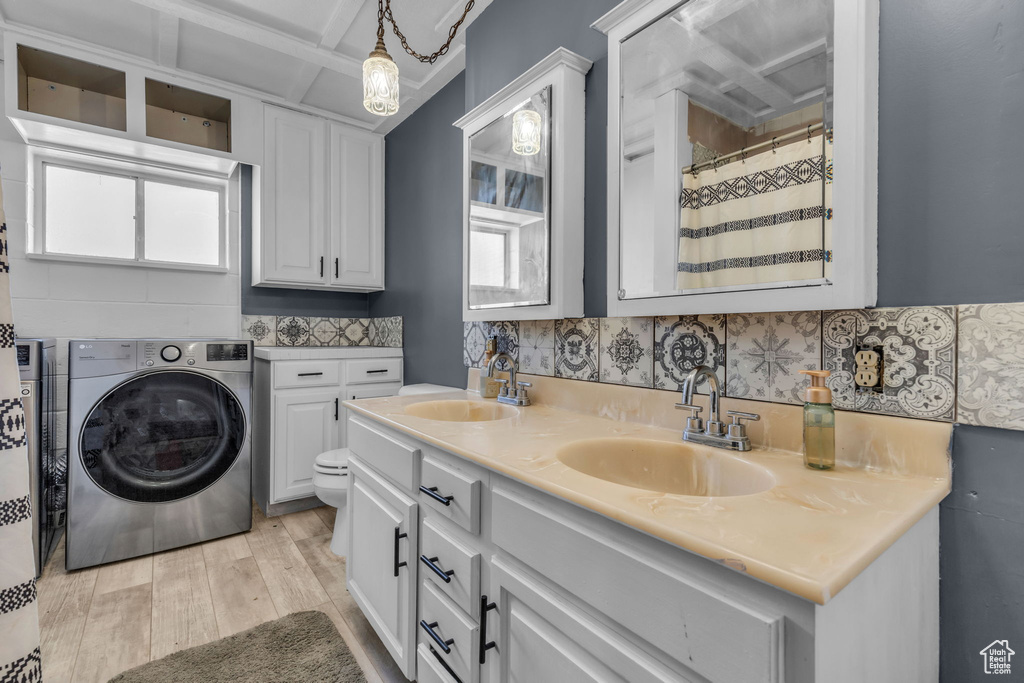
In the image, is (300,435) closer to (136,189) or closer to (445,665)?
(136,189)

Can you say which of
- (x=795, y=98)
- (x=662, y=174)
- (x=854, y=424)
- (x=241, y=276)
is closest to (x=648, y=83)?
(x=662, y=174)

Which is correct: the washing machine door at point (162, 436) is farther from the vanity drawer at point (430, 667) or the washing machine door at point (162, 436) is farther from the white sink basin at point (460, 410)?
the vanity drawer at point (430, 667)

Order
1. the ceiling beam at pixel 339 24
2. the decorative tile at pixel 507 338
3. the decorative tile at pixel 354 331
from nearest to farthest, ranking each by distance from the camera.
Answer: the decorative tile at pixel 507 338
the ceiling beam at pixel 339 24
the decorative tile at pixel 354 331

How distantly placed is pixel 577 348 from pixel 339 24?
191cm

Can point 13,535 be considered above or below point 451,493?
above

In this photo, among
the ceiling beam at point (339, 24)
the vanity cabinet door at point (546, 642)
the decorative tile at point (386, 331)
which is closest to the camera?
the vanity cabinet door at point (546, 642)

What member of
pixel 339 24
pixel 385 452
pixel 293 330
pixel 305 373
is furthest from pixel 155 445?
pixel 339 24

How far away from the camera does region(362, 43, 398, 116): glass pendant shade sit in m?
1.41

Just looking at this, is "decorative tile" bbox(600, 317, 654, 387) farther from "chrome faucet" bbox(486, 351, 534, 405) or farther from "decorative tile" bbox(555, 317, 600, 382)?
"chrome faucet" bbox(486, 351, 534, 405)

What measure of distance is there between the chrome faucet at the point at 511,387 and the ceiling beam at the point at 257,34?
1.82 metres

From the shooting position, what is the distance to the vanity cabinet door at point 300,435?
2.62 meters

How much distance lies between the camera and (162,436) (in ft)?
7.32

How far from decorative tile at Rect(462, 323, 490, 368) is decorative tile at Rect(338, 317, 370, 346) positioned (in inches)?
57.4

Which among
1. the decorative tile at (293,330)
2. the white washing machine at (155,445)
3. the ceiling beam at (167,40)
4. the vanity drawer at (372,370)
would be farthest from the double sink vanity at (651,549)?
the ceiling beam at (167,40)
